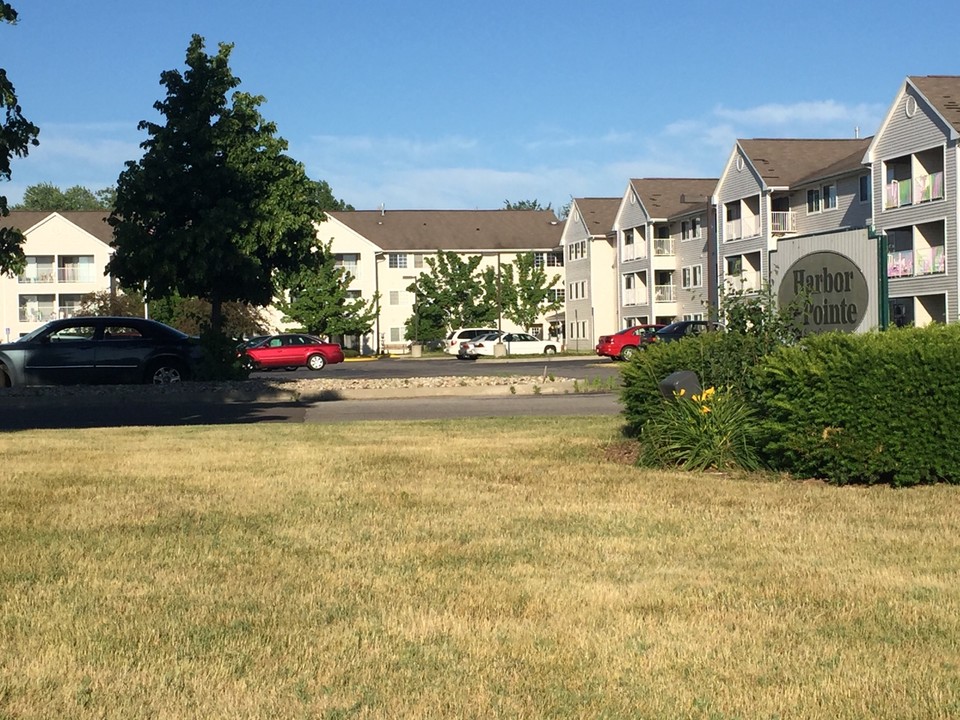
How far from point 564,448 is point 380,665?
877 cm

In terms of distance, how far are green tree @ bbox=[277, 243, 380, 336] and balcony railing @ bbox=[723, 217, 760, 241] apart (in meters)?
27.1

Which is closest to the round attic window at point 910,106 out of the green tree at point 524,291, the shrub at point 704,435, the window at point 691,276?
the window at point 691,276

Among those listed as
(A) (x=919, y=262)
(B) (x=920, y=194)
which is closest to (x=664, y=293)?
(A) (x=919, y=262)

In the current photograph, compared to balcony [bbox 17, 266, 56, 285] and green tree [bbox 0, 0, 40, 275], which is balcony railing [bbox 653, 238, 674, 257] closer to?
balcony [bbox 17, 266, 56, 285]

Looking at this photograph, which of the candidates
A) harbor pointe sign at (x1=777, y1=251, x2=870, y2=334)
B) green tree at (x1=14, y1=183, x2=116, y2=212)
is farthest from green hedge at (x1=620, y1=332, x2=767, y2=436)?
green tree at (x1=14, y1=183, x2=116, y2=212)

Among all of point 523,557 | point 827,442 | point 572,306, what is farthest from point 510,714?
point 572,306

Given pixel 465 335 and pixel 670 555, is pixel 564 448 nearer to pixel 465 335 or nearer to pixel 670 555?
pixel 670 555

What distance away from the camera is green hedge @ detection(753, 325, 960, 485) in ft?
33.8

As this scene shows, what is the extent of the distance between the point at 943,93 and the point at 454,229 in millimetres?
52743

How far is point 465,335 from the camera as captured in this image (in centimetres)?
7262

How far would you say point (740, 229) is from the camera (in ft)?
206

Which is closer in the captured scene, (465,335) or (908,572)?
(908,572)

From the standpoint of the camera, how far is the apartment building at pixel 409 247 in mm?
89438

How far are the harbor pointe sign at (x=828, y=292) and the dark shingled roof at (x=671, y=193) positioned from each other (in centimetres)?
5897
